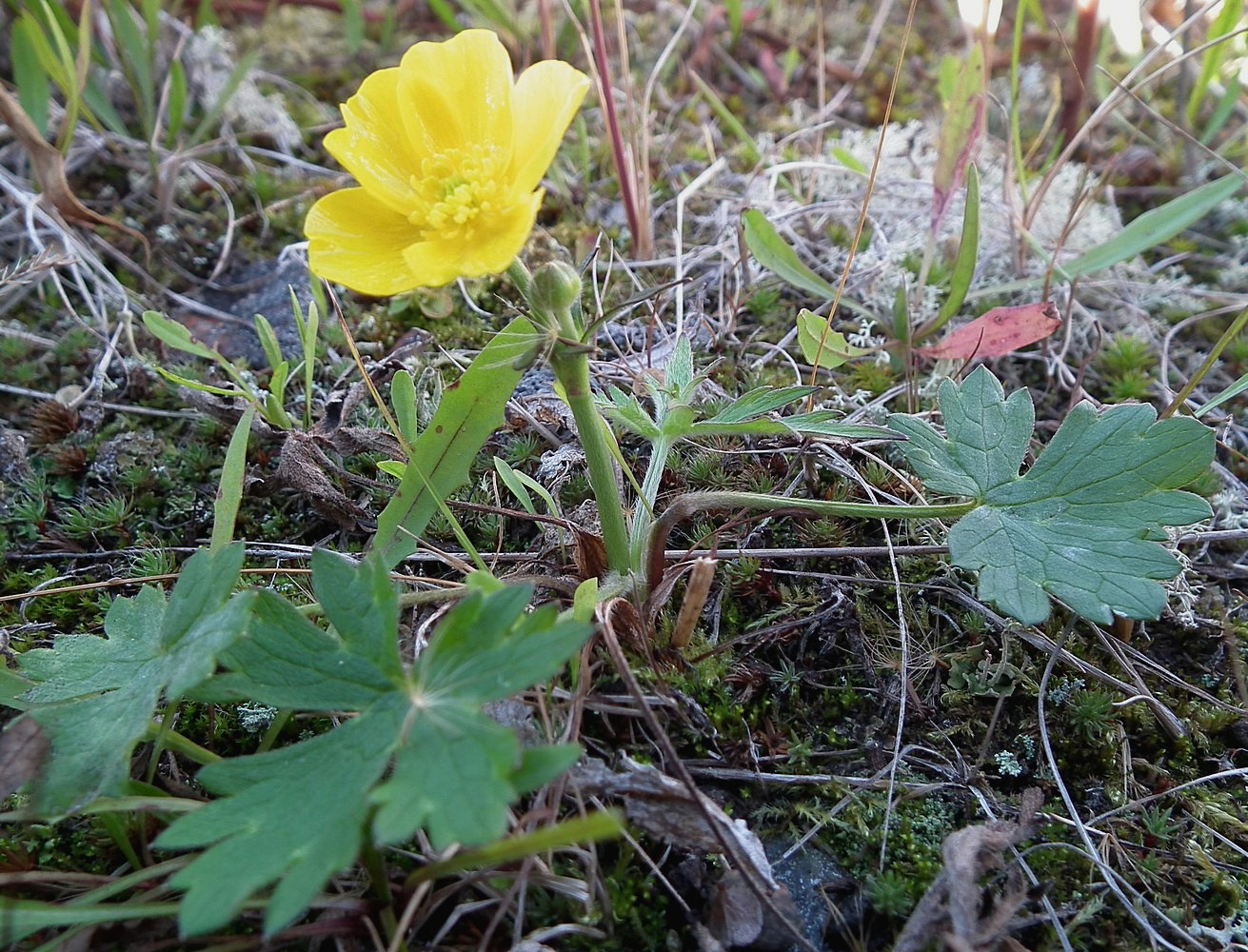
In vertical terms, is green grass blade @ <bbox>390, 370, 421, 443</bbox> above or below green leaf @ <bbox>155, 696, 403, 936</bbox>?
above

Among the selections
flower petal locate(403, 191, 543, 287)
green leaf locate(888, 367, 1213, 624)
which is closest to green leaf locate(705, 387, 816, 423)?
green leaf locate(888, 367, 1213, 624)

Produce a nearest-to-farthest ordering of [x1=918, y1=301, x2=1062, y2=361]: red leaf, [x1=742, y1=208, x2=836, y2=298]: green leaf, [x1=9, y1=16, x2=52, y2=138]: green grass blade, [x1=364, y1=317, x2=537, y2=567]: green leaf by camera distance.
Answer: [x1=364, y1=317, x2=537, y2=567]: green leaf
[x1=918, y1=301, x2=1062, y2=361]: red leaf
[x1=742, y1=208, x2=836, y2=298]: green leaf
[x1=9, y1=16, x2=52, y2=138]: green grass blade

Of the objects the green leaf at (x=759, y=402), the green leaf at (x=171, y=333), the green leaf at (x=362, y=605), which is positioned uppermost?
the green leaf at (x=759, y=402)

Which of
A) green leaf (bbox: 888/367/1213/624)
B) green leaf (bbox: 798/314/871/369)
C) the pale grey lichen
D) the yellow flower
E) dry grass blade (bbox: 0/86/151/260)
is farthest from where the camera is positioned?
the pale grey lichen

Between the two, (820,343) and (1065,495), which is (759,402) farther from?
(1065,495)

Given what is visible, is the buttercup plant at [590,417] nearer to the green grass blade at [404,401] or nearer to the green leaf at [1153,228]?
the green grass blade at [404,401]

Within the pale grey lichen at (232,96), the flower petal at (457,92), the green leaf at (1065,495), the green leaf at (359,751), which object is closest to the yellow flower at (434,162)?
the flower petal at (457,92)

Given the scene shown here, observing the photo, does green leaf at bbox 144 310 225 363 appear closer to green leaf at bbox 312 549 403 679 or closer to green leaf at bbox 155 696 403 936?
green leaf at bbox 312 549 403 679
